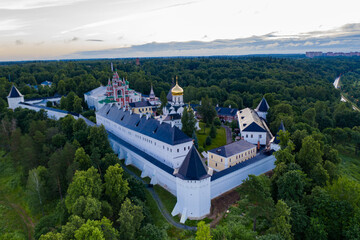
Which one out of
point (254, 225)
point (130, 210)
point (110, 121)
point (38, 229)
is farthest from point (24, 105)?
point (254, 225)

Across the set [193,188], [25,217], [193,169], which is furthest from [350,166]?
[25,217]

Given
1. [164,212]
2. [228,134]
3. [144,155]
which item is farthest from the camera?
[228,134]

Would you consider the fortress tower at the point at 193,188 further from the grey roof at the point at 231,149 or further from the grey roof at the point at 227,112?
the grey roof at the point at 227,112

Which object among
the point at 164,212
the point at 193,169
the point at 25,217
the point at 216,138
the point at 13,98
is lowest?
the point at 25,217

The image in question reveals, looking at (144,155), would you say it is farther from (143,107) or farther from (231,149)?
(143,107)

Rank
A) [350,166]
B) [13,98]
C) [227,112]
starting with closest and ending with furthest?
[350,166] < [13,98] < [227,112]

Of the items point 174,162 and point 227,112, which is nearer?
point 174,162
